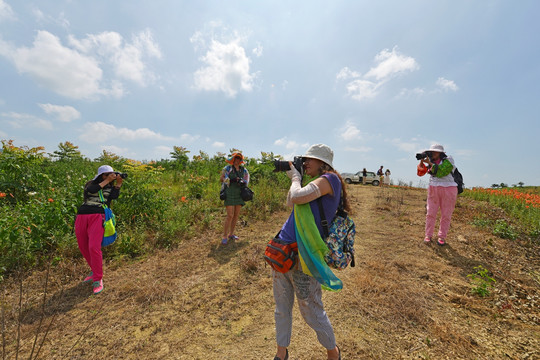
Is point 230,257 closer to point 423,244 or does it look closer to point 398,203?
point 423,244

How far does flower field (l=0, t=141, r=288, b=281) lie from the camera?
3645mm

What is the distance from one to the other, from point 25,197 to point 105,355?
5.05 metres

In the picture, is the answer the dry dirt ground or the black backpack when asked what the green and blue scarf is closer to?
the dry dirt ground

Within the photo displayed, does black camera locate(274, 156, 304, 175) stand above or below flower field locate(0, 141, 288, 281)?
above

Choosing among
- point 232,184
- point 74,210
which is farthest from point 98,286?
point 232,184

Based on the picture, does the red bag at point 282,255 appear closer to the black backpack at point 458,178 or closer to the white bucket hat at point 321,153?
the white bucket hat at point 321,153

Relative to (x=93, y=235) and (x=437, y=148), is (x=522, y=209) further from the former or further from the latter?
(x=93, y=235)

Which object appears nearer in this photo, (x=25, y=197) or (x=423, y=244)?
(x=423, y=244)

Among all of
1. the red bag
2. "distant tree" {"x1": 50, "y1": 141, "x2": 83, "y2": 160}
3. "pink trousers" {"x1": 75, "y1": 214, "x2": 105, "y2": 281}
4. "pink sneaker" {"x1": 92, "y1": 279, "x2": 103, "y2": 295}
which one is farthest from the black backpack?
"distant tree" {"x1": 50, "y1": 141, "x2": 83, "y2": 160}

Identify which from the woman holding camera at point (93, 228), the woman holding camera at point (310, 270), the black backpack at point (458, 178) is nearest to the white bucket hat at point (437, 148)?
the black backpack at point (458, 178)

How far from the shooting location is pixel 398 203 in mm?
9086

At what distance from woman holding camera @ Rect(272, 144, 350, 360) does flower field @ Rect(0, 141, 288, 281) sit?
2.53 meters

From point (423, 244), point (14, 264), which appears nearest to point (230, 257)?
point (14, 264)

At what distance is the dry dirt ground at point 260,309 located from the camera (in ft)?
7.66
